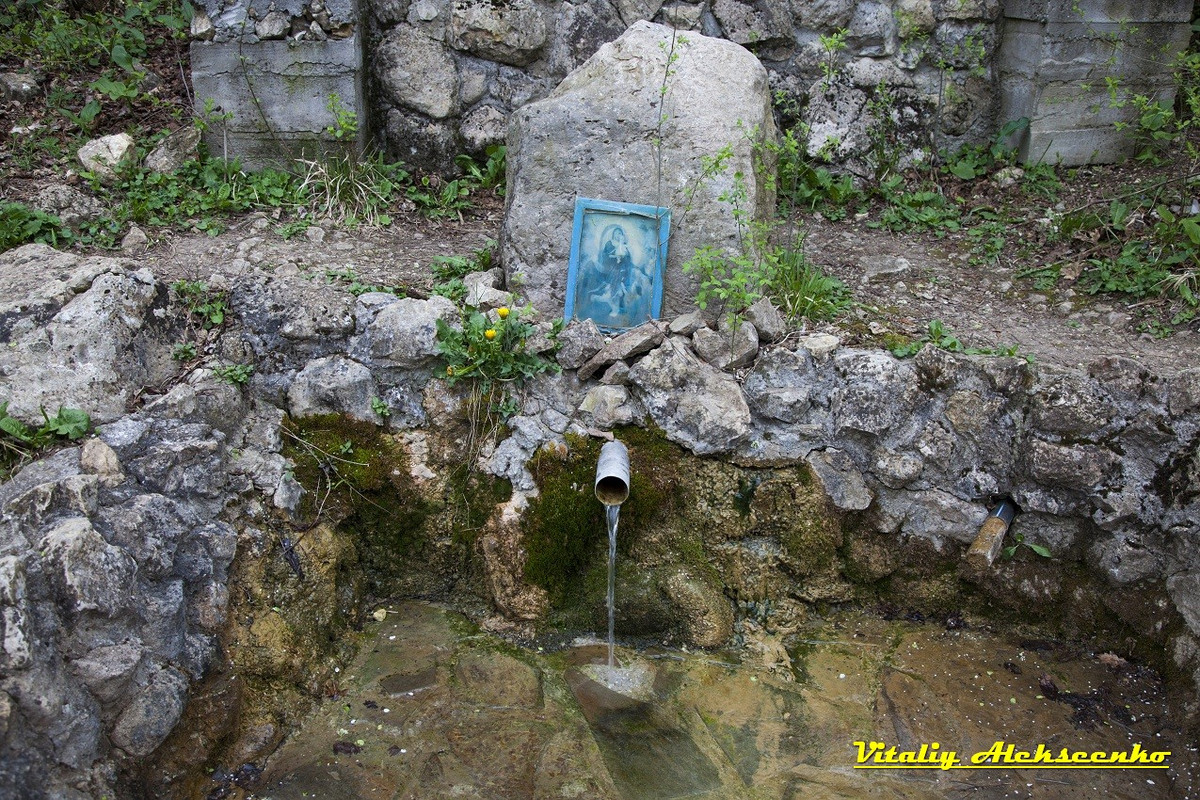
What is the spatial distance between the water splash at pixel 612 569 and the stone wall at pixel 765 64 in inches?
103

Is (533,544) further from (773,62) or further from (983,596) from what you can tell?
(773,62)

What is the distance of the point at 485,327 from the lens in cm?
411

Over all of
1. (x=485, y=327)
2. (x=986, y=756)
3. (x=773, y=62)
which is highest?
(x=773, y=62)

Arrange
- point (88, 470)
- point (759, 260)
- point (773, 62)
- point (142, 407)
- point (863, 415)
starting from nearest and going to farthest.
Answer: point (88, 470) → point (142, 407) → point (863, 415) → point (759, 260) → point (773, 62)

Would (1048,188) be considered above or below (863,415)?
above

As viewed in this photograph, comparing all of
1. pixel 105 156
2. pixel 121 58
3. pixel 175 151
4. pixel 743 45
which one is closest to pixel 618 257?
pixel 743 45

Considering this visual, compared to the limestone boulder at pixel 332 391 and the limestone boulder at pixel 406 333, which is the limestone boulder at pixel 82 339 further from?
the limestone boulder at pixel 406 333

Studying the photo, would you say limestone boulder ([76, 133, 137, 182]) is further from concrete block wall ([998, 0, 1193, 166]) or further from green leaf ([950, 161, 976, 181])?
concrete block wall ([998, 0, 1193, 166])

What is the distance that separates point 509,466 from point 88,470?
1.59 meters

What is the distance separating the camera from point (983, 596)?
4109 millimetres

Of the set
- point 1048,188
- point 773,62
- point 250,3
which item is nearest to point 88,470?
point 250,3

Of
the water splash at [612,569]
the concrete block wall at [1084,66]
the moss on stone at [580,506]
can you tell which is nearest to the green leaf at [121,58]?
the moss on stone at [580,506]

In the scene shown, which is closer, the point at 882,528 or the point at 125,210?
the point at 882,528

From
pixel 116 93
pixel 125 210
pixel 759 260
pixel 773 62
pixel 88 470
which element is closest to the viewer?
pixel 88 470
